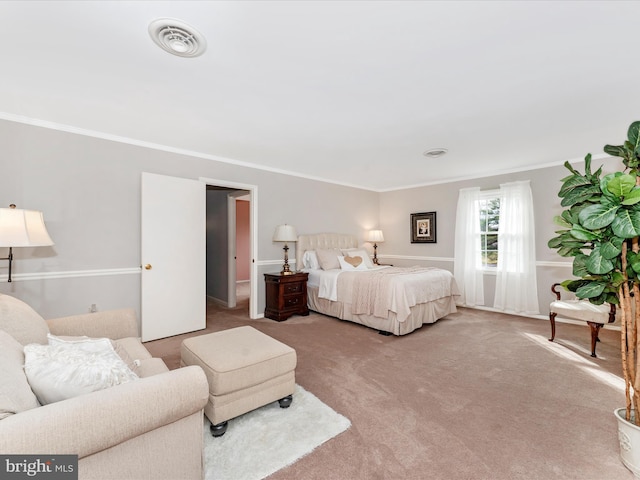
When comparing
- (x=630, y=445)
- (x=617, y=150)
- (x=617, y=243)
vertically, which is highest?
(x=617, y=150)

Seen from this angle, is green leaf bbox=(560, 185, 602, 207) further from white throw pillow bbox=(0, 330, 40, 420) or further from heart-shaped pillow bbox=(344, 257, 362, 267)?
heart-shaped pillow bbox=(344, 257, 362, 267)

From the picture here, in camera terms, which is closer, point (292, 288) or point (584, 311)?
point (584, 311)

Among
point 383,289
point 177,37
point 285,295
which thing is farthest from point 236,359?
point 285,295

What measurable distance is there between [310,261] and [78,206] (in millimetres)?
3171

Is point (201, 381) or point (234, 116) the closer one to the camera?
point (201, 381)

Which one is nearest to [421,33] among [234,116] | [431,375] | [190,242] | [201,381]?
[234,116]

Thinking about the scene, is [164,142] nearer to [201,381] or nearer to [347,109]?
[347,109]

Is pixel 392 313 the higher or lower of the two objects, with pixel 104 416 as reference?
lower

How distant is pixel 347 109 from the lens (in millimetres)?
2609

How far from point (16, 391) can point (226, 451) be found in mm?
1108

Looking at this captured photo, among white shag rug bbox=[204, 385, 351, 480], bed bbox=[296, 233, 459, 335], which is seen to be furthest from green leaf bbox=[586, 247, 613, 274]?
bed bbox=[296, 233, 459, 335]

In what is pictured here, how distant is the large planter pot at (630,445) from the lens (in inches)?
A: 59.6

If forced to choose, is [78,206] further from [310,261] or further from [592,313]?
[592,313]

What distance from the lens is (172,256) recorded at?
144 inches
